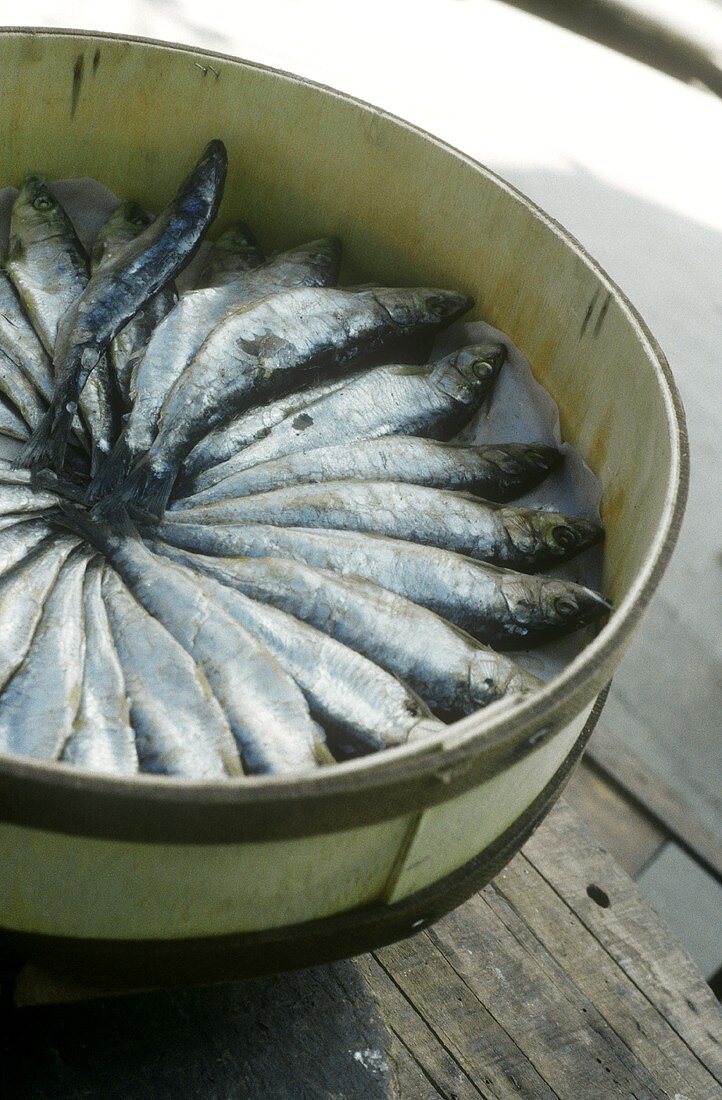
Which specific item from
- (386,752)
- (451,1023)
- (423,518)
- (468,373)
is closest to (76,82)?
(468,373)

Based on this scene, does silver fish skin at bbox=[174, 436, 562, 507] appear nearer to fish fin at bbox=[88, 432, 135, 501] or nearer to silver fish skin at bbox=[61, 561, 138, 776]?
fish fin at bbox=[88, 432, 135, 501]

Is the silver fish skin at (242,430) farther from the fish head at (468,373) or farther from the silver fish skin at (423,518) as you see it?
the fish head at (468,373)

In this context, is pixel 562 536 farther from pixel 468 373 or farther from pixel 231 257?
pixel 231 257

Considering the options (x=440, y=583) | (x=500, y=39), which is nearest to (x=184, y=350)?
(x=440, y=583)

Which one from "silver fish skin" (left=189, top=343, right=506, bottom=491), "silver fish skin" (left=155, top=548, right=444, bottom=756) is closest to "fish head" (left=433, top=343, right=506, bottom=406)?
"silver fish skin" (left=189, top=343, right=506, bottom=491)

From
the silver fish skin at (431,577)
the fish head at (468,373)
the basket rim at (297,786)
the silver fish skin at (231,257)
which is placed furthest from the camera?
the silver fish skin at (231,257)

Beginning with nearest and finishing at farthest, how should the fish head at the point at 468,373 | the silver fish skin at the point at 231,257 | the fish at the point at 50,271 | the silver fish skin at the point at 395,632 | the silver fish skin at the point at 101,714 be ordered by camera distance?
1. the silver fish skin at the point at 101,714
2. the silver fish skin at the point at 395,632
3. the fish at the point at 50,271
4. the fish head at the point at 468,373
5. the silver fish skin at the point at 231,257

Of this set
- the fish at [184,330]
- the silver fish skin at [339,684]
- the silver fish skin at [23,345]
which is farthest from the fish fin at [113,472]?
the silver fish skin at [339,684]
